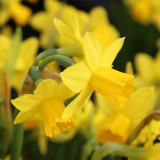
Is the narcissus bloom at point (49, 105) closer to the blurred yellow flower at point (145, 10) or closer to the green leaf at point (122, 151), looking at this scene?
the green leaf at point (122, 151)

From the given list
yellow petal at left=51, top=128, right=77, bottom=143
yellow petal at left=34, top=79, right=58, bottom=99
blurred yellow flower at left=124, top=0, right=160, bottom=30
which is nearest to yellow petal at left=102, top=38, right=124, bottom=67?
yellow petal at left=34, top=79, right=58, bottom=99

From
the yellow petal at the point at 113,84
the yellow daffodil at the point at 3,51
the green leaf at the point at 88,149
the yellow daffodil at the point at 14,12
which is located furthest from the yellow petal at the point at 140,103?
the yellow daffodil at the point at 14,12

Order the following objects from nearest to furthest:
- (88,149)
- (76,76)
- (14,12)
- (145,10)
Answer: (76,76)
(88,149)
(14,12)
(145,10)

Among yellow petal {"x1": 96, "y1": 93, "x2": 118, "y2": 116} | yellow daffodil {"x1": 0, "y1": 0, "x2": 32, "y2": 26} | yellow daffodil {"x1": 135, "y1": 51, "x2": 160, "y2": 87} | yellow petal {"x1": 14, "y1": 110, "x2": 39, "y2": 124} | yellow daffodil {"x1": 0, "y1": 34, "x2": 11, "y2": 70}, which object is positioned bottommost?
yellow daffodil {"x1": 135, "y1": 51, "x2": 160, "y2": 87}

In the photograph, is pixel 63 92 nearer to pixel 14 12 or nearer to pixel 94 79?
pixel 94 79

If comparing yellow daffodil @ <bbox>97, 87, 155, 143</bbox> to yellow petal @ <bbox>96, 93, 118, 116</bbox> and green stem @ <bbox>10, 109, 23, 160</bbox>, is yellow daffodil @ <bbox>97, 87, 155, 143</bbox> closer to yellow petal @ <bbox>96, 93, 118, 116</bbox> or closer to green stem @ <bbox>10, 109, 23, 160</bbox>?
yellow petal @ <bbox>96, 93, 118, 116</bbox>

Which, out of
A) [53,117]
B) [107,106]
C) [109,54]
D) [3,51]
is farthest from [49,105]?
[3,51]

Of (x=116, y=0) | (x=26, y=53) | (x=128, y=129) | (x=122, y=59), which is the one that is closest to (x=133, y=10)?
(x=122, y=59)
